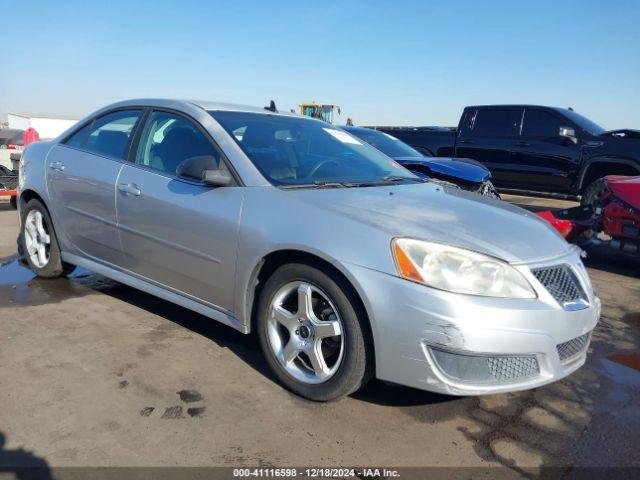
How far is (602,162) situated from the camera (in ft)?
27.7

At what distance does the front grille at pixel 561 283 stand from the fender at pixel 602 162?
20.8 ft

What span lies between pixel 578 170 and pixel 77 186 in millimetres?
7515

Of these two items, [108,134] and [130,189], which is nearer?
[130,189]

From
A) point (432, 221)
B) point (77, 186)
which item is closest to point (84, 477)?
point (432, 221)

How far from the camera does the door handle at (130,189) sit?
12.1 ft

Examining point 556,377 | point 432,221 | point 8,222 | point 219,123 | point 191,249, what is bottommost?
point 8,222

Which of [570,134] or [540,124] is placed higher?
[540,124]

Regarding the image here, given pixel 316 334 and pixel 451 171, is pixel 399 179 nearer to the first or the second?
pixel 316 334

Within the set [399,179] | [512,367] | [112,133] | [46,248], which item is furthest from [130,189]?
[512,367]

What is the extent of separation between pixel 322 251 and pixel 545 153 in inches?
295

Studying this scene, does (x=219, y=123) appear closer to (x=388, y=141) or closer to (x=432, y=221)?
(x=432, y=221)

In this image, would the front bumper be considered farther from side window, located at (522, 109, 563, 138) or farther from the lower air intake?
side window, located at (522, 109, 563, 138)

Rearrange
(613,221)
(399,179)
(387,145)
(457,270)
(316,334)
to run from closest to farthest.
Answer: (457,270), (316,334), (399,179), (613,221), (387,145)

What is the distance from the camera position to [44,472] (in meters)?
2.25
